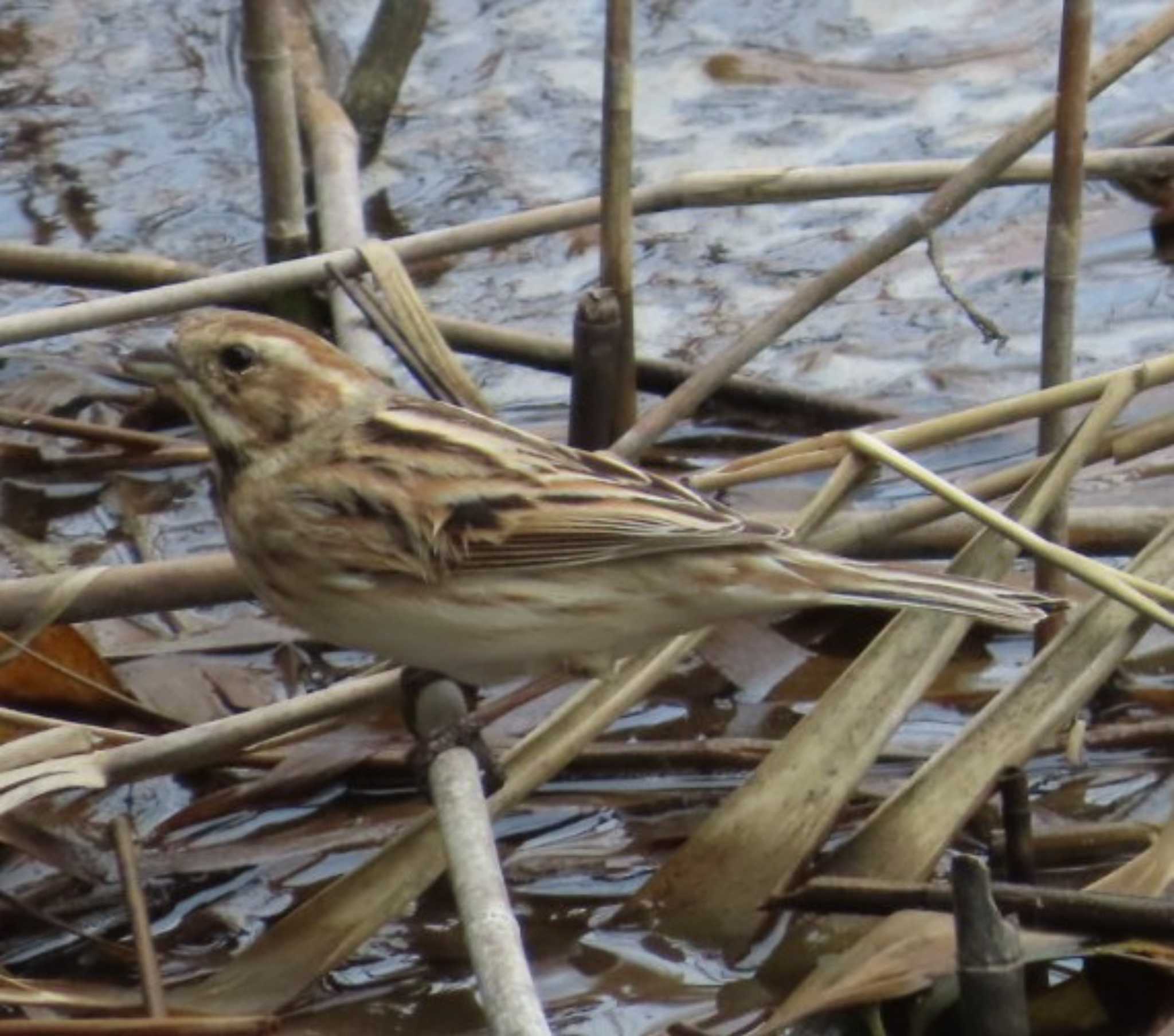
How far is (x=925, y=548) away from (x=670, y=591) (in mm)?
1091

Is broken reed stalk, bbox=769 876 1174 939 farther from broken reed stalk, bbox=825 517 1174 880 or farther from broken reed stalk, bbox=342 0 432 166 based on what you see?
broken reed stalk, bbox=342 0 432 166

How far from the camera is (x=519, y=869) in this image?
5.25 meters

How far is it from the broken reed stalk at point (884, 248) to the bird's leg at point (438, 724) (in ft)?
3.54

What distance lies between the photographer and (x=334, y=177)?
23.5ft

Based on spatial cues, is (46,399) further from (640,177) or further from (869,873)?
(869,873)

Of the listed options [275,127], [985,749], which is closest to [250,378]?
[985,749]

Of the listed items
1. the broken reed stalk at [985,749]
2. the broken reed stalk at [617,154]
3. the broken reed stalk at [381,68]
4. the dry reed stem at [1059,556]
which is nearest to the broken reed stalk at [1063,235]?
the broken reed stalk at [985,749]

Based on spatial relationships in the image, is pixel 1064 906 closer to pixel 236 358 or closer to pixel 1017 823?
pixel 1017 823

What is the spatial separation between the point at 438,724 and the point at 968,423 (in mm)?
1229

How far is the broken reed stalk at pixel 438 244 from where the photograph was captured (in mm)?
5324

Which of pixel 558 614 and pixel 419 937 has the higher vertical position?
pixel 558 614

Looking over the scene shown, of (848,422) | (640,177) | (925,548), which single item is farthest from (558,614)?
(640,177)

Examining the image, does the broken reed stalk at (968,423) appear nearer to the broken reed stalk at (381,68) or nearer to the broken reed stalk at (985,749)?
the broken reed stalk at (985,749)

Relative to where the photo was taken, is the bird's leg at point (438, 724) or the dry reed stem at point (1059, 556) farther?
the dry reed stem at point (1059, 556)
